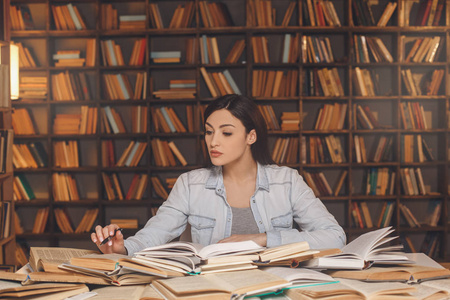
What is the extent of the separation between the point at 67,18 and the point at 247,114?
9.27 feet

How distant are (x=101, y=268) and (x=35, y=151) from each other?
3.42 meters

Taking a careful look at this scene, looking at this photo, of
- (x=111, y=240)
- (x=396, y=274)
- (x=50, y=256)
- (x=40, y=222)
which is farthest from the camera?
(x=40, y=222)

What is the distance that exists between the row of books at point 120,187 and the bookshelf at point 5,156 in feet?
3.40

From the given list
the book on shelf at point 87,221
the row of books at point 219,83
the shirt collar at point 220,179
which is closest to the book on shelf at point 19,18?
the row of books at point 219,83

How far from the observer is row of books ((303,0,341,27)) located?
422cm

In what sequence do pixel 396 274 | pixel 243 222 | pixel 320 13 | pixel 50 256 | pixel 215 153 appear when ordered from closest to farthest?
pixel 396 274 < pixel 50 256 < pixel 215 153 < pixel 243 222 < pixel 320 13

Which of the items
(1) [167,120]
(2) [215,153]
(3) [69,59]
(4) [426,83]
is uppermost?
(3) [69,59]

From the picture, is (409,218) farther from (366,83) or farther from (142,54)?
(142,54)

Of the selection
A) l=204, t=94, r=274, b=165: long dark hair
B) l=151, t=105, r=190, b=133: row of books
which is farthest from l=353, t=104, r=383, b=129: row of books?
l=204, t=94, r=274, b=165: long dark hair

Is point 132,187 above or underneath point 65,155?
underneath

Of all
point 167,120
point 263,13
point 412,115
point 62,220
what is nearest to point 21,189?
point 62,220

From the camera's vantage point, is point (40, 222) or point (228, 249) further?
point (40, 222)

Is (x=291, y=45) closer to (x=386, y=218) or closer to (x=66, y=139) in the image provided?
(x=386, y=218)

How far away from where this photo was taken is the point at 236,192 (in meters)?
2.15
